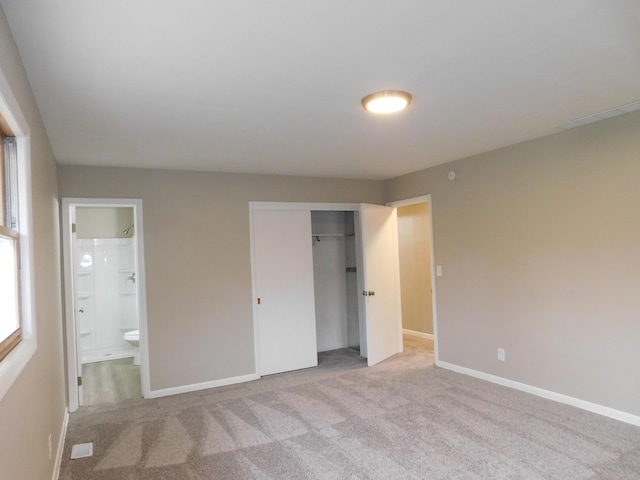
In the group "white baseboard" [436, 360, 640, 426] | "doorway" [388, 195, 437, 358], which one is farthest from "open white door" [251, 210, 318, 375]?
"doorway" [388, 195, 437, 358]

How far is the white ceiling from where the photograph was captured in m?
1.64

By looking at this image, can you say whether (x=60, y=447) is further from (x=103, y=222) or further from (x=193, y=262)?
(x=103, y=222)

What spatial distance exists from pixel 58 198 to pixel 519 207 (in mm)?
4359

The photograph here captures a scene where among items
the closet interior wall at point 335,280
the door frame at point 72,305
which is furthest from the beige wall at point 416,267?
the door frame at point 72,305

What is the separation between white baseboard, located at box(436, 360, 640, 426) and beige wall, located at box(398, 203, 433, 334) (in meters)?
1.68

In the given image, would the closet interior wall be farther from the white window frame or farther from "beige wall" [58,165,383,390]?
the white window frame

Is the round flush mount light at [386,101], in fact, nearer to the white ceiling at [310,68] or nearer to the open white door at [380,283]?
the white ceiling at [310,68]

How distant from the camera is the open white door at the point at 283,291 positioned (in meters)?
4.75

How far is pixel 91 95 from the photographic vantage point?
7.75 ft

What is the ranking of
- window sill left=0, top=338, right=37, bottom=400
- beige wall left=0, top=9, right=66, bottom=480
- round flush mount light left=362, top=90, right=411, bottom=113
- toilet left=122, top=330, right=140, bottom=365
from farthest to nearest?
1. toilet left=122, top=330, right=140, bottom=365
2. round flush mount light left=362, top=90, right=411, bottom=113
3. beige wall left=0, top=9, right=66, bottom=480
4. window sill left=0, top=338, right=37, bottom=400

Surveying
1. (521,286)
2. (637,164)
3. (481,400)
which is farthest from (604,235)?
(481,400)

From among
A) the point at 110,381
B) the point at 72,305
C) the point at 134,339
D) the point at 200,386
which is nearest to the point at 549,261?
the point at 200,386

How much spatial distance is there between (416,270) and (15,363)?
5.55 m

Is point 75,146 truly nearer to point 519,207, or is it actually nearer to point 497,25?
point 497,25
